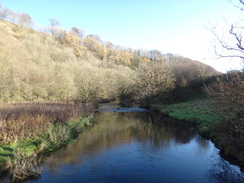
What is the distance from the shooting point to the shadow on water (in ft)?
30.0

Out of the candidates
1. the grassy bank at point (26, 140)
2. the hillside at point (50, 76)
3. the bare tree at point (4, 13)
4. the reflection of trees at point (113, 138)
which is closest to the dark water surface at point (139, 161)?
the reflection of trees at point (113, 138)

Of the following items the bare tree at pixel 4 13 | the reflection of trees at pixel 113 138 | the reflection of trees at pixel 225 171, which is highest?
the bare tree at pixel 4 13

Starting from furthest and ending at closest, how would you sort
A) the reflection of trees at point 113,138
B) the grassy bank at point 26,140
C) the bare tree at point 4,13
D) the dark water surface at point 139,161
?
the bare tree at point 4,13, the reflection of trees at point 113,138, the dark water surface at point 139,161, the grassy bank at point 26,140

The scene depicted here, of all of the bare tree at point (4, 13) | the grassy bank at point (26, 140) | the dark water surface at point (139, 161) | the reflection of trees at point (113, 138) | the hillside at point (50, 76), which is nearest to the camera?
the grassy bank at point (26, 140)

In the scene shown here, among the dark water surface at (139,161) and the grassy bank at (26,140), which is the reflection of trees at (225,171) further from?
the grassy bank at (26,140)

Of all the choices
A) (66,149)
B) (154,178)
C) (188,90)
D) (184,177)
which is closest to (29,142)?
(66,149)

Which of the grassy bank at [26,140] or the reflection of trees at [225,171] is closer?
the grassy bank at [26,140]

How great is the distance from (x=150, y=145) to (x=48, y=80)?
26.2 metres

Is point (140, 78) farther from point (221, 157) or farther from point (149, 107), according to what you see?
point (221, 157)

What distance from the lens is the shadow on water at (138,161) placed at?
913 cm

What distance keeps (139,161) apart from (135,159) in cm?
34

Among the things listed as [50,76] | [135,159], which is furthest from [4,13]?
[135,159]

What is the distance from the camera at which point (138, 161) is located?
1111 centimetres

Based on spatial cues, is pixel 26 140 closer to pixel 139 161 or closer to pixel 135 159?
pixel 135 159
